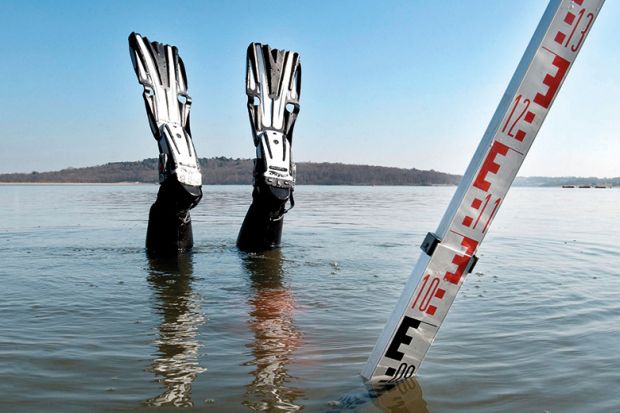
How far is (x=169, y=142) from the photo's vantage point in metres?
9.95

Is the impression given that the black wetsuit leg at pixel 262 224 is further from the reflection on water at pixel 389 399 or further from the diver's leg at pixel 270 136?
the reflection on water at pixel 389 399

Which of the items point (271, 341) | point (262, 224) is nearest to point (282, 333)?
point (271, 341)

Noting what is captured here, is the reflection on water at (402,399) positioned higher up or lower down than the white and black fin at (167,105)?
lower down

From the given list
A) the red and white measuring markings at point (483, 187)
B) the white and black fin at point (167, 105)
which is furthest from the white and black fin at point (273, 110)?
the red and white measuring markings at point (483, 187)

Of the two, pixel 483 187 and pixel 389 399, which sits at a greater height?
pixel 483 187

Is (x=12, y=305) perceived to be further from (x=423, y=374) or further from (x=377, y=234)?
(x=377, y=234)

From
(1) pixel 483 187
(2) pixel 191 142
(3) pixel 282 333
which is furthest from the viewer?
(2) pixel 191 142

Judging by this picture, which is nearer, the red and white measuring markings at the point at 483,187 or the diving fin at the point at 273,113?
the red and white measuring markings at the point at 483,187

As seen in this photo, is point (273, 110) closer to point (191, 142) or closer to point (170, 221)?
point (191, 142)

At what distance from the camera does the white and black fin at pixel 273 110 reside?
34.4ft

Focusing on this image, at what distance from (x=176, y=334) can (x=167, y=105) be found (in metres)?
6.09

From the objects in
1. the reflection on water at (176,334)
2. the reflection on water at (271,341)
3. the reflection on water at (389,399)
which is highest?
the reflection on water at (389,399)

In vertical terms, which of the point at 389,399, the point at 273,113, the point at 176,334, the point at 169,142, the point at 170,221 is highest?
the point at 273,113

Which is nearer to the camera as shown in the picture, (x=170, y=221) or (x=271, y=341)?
(x=271, y=341)
